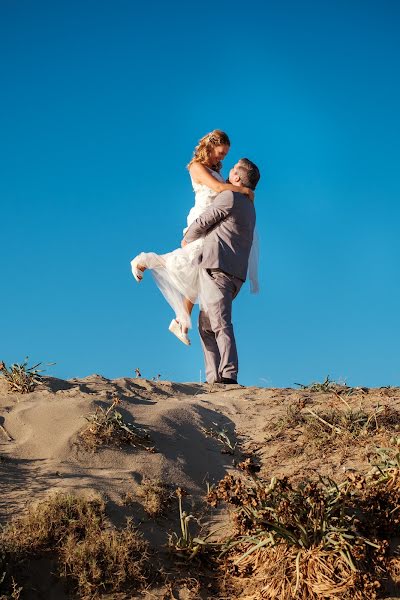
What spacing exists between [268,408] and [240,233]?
298 cm

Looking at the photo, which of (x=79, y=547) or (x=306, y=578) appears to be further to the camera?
(x=79, y=547)

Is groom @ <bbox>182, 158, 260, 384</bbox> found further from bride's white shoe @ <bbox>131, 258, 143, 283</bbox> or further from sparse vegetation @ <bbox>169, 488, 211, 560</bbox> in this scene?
sparse vegetation @ <bbox>169, 488, 211, 560</bbox>

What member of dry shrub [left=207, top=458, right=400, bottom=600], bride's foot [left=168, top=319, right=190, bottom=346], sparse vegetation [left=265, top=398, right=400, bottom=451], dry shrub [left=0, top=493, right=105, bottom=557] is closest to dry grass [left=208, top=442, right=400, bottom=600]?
dry shrub [left=207, top=458, right=400, bottom=600]

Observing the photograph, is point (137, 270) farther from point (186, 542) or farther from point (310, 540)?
point (310, 540)

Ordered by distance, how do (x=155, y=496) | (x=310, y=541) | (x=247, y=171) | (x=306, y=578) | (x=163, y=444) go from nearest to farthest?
1. (x=306, y=578)
2. (x=310, y=541)
3. (x=155, y=496)
4. (x=163, y=444)
5. (x=247, y=171)

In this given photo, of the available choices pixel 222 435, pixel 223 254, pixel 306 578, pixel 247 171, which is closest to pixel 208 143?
pixel 247 171

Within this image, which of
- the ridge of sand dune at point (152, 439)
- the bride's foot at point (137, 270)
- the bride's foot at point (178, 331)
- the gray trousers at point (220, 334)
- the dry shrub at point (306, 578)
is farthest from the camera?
the bride's foot at point (137, 270)

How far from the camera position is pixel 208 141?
9547 mm

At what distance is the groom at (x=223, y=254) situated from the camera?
29.2 ft

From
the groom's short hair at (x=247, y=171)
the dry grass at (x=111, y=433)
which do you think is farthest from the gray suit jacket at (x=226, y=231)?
the dry grass at (x=111, y=433)

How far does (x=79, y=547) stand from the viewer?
4059mm

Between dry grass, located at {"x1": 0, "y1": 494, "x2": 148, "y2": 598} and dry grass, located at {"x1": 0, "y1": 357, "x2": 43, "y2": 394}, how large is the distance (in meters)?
2.43

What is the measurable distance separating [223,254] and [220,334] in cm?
102

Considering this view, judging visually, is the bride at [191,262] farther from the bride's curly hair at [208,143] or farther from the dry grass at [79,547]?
the dry grass at [79,547]
